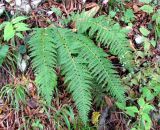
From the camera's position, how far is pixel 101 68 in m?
3.28

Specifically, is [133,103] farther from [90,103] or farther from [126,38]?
[126,38]

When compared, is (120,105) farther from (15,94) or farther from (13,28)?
(13,28)

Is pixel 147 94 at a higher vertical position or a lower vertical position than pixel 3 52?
lower

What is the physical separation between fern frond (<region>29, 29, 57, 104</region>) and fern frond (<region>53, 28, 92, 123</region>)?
0.09m

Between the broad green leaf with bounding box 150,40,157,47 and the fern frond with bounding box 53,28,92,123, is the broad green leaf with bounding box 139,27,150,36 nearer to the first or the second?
the broad green leaf with bounding box 150,40,157,47

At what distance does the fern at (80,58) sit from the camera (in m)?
3.18

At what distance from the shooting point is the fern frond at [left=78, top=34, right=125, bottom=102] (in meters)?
3.24

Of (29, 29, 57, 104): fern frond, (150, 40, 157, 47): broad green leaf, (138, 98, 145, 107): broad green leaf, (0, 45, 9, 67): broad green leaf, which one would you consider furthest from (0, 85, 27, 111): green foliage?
(150, 40, 157, 47): broad green leaf

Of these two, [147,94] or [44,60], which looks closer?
[44,60]

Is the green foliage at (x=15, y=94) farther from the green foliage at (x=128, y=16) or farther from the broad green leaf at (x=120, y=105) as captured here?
the green foliage at (x=128, y=16)

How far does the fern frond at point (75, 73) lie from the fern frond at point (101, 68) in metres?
0.08

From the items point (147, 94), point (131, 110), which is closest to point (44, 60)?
point (131, 110)

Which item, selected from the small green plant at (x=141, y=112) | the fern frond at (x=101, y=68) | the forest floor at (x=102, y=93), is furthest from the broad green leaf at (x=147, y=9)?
the small green plant at (x=141, y=112)

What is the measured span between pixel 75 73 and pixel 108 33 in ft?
1.91
